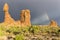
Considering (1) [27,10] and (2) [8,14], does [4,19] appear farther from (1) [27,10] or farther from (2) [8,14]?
(1) [27,10]

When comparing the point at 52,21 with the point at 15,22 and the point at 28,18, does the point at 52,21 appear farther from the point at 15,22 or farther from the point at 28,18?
the point at 15,22

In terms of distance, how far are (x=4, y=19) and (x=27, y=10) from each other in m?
11.5

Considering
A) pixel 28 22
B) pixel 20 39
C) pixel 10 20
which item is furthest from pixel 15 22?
pixel 20 39

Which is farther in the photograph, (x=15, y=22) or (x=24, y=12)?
(x=24, y=12)

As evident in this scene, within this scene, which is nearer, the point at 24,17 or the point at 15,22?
the point at 15,22

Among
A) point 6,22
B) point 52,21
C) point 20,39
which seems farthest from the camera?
point 52,21

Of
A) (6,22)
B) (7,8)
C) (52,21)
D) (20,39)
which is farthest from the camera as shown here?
(52,21)

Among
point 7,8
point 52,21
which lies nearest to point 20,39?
point 7,8

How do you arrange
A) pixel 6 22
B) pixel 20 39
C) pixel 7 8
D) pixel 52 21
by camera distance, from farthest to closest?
pixel 52 21 < pixel 7 8 < pixel 6 22 < pixel 20 39

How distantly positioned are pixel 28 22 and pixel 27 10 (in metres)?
5.32

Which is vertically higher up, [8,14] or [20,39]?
[8,14]

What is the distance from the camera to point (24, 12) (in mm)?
103688

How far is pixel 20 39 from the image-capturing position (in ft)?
88.4

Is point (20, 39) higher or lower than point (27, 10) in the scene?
lower
